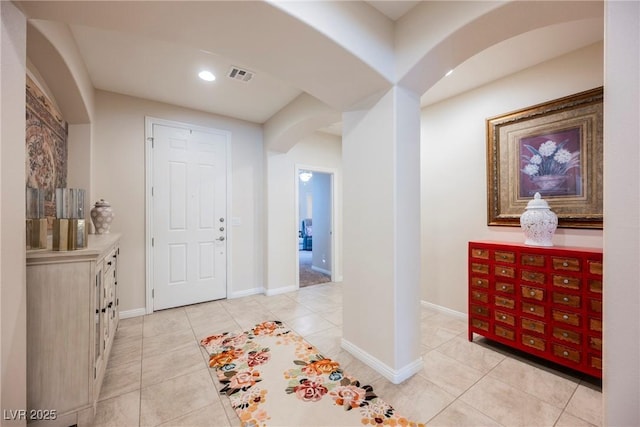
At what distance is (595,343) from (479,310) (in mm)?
772

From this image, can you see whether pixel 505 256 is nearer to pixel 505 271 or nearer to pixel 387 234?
pixel 505 271

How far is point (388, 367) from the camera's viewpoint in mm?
1985

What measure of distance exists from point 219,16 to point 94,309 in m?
1.84

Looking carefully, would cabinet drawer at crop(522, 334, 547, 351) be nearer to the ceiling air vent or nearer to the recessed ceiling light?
the ceiling air vent

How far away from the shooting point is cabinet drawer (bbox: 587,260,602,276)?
1.85 meters

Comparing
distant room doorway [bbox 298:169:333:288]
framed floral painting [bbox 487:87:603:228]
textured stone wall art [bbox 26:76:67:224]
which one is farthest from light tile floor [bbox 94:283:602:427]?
distant room doorway [bbox 298:169:333:288]

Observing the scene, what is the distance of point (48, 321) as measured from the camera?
4.72ft

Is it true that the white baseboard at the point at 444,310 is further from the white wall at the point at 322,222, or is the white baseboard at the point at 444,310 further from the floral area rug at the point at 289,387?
the white wall at the point at 322,222

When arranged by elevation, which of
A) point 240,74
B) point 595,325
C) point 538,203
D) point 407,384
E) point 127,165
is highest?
point 240,74

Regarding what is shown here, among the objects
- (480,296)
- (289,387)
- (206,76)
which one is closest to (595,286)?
(480,296)

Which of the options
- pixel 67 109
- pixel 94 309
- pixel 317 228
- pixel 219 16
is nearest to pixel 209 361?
pixel 94 309

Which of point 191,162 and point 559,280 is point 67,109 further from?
point 559,280

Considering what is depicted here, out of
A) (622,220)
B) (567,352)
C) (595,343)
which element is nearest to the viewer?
(622,220)

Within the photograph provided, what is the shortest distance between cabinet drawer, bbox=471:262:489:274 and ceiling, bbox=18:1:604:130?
192cm
